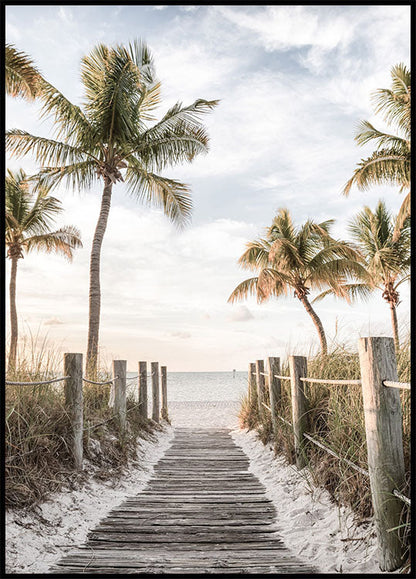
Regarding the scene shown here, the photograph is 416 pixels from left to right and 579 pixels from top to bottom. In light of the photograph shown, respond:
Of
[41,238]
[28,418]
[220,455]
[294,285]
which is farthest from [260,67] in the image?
[41,238]

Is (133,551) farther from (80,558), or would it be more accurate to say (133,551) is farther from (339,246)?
(339,246)

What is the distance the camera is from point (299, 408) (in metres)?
5.21

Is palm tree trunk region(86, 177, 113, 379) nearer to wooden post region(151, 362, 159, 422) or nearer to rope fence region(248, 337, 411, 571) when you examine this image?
wooden post region(151, 362, 159, 422)

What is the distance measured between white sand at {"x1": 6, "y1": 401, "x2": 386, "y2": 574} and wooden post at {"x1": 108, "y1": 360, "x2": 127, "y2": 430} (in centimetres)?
117

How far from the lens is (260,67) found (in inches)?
197

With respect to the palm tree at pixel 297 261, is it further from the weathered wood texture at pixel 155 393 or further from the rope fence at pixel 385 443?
the rope fence at pixel 385 443

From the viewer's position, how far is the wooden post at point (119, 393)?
6351mm

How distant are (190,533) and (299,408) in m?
1.99

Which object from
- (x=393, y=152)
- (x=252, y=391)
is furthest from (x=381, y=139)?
(x=252, y=391)

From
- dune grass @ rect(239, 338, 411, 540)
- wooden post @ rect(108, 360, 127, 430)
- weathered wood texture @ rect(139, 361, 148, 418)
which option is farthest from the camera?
weathered wood texture @ rect(139, 361, 148, 418)

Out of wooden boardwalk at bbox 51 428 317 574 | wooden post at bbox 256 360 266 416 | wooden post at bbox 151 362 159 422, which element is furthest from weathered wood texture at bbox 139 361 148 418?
wooden boardwalk at bbox 51 428 317 574

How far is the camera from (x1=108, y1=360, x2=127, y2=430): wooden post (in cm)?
635

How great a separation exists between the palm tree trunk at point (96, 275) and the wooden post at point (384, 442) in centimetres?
744

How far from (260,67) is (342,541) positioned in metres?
4.58
